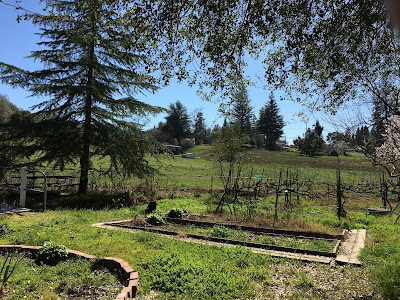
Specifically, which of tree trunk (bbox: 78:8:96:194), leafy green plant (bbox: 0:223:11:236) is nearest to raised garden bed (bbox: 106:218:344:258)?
leafy green plant (bbox: 0:223:11:236)

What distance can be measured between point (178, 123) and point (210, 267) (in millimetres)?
67625

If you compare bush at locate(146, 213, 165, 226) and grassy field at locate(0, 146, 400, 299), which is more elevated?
grassy field at locate(0, 146, 400, 299)

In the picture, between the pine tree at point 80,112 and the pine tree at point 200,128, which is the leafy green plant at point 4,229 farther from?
the pine tree at point 200,128

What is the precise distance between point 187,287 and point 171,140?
229ft

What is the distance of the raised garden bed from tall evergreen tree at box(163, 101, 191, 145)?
63.1 m

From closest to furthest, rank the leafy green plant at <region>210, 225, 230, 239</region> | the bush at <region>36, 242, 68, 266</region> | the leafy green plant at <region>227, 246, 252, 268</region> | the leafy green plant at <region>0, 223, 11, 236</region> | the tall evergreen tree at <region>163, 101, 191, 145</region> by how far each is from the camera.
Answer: the bush at <region>36, 242, 68, 266</region> → the leafy green plant at <region>227, 246, 252, 268</region> → the leafy green plant at <region>0, 223, 11, 236</region> → the leafy green plant at <region>210, 225, 230, 239</region> → the tall evergreen tree at <region>163, 101, 191, 145</region>

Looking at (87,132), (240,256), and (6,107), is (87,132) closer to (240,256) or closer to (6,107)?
(240,256)

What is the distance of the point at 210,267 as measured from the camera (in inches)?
188

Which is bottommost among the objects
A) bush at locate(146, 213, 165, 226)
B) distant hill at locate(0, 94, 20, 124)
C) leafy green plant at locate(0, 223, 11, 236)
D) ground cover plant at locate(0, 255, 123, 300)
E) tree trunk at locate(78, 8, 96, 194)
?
bush at locate(146, 213, 165, 226)

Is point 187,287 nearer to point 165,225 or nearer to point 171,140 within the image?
point 165,225

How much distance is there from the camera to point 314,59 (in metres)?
5.71

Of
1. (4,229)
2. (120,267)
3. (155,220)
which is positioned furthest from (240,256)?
(4,229)

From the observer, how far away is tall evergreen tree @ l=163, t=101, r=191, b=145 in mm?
71438

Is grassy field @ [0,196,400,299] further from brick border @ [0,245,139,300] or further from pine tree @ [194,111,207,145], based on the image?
pine tree @ [194,111,207,145]
